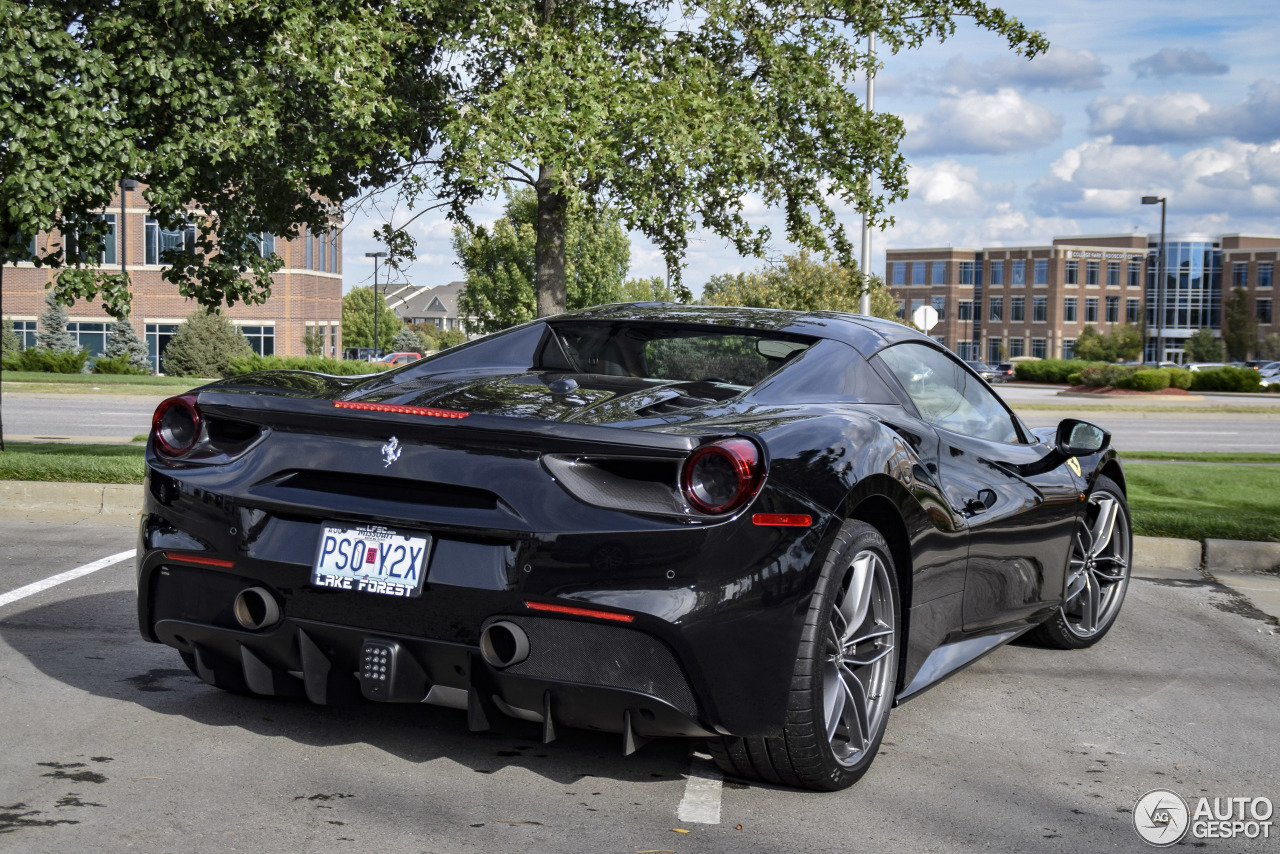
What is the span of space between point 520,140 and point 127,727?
604cm

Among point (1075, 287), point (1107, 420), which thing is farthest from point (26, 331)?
point (1075, 287)

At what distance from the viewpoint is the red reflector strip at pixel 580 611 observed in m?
3.01

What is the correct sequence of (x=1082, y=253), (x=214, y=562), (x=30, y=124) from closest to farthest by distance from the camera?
(x=214, y=562)
(x=30, y=124)
(x=1082, y=253)

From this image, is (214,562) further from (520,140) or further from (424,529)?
(520,140)

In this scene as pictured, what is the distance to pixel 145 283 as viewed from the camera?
51.5 metres

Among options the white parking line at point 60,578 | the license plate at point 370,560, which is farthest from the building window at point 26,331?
the license plate at point 370,560

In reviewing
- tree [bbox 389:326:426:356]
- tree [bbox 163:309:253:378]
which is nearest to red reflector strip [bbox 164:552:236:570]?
tree [bbox 163:309:253:378]

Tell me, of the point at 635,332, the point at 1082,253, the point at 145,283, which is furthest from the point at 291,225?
the point at 1082,253

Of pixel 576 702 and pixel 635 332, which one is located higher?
pixel 635 332

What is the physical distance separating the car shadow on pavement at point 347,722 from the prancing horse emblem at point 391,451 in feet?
2.44

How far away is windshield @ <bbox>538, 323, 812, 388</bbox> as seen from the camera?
410cm

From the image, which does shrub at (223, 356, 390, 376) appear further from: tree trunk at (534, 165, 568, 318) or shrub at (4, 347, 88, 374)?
tree trunk at (534, 165, 568, 318)

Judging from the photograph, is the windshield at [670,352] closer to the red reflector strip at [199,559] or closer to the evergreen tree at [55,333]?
the red reflector strip at [199,559]

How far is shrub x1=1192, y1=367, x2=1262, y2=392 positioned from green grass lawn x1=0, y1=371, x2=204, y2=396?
33431 mm
